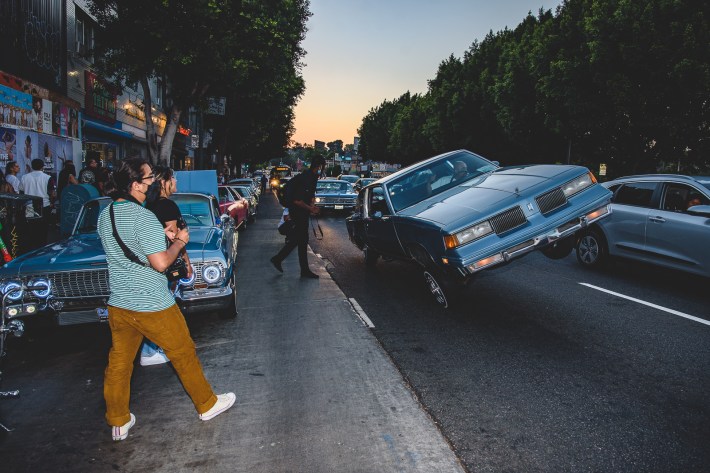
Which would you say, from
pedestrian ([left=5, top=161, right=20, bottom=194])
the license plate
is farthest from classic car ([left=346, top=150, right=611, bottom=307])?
pedestrian ([left=5, top=161, right=20, bottom=194])

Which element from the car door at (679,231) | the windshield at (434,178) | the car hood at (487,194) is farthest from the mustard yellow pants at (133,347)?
the car door at (679,231)

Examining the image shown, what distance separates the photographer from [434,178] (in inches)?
309

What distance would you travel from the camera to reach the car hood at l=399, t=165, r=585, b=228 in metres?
6.11

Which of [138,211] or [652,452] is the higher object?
[138,211]

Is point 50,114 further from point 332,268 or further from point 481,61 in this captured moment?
point 481,61

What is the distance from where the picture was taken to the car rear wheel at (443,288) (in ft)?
20.8

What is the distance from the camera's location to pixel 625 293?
7.46 metres

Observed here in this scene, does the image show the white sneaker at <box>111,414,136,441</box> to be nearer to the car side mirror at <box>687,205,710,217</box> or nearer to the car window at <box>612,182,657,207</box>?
the car side mirror at <box>687,205,710,217</box>

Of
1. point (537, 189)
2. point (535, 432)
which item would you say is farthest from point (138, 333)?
point (537, 189)

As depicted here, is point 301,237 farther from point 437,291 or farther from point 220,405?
point 220,405

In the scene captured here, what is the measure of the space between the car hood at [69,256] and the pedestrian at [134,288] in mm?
1981

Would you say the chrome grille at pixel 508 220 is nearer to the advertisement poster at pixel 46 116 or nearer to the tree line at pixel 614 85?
the advertisement poster at pixel 46 116

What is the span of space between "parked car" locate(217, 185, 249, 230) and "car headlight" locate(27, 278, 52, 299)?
30.0ft

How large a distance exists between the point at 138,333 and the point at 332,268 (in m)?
6.55
